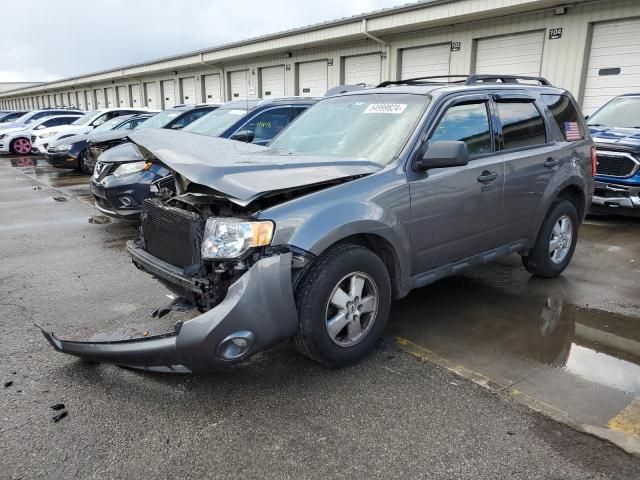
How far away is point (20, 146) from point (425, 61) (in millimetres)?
16254

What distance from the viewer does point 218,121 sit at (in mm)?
8500

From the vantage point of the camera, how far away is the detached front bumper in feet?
9.18

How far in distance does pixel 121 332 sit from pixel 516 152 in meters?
3.55

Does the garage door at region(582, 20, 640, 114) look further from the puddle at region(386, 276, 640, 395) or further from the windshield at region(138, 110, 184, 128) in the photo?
the windshield at region(138, 110, 184, 128)

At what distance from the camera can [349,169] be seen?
344cm

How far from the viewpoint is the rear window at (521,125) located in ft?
14.8

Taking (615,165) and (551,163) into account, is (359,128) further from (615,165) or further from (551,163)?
(615,165)

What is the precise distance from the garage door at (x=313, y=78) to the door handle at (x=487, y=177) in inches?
581

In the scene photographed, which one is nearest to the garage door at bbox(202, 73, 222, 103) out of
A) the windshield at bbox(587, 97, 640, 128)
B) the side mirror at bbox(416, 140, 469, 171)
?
the windshield at bbox(587, 97, 640, 128)

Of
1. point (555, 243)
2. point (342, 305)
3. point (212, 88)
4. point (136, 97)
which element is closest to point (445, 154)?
point (342, 305)

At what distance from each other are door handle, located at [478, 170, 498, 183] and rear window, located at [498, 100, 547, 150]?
387mm

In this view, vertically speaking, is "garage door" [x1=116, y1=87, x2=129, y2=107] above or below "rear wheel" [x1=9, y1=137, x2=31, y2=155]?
above

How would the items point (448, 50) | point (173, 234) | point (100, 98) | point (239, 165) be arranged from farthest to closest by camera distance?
point (100, 98)
point (448, 50)
point (173, 234)
point (239, 165)

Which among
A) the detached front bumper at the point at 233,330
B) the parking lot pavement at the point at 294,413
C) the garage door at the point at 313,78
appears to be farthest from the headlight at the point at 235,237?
the garage door at the point at 313,78
